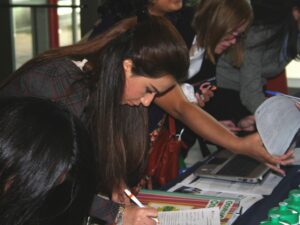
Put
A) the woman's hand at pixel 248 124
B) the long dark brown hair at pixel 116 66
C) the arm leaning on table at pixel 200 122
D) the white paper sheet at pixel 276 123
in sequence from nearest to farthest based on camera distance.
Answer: the long dark brown hair at pixel 116 66, the white paper sheet at pixel 276 123, the arm leaning on table at pixel 200 122, the woman's hand at pixel 248 124

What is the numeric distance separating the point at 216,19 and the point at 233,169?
0.67 m

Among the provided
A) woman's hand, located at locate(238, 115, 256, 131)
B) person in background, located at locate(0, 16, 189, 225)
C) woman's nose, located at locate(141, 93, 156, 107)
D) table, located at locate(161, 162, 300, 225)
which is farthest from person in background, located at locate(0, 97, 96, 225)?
woman's hand, located at locate(238, 115, 256, 131)

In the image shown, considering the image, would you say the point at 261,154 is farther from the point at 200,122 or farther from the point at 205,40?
the point at 205,40

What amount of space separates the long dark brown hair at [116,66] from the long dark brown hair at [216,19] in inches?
29.3

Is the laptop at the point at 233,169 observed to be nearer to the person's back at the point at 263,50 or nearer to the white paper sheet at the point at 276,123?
the white paper sheet at the point at 276,123

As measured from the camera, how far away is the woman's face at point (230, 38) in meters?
2.24

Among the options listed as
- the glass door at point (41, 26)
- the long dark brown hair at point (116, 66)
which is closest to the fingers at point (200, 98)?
the long dark brown hair at point (116, 66)

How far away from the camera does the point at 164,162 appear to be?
201 centimetres

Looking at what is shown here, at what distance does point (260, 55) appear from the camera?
2330 mm

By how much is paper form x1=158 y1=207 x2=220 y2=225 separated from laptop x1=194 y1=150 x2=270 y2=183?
31cm

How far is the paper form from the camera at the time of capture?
1.46 metres

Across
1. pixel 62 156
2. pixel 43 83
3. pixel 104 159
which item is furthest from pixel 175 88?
pixel 62 156

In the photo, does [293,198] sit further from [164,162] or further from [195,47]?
[195,47]

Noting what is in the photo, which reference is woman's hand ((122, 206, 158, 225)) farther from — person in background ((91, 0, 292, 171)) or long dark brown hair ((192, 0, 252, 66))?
long dark brown hair ((192, 0, 252, 66))
